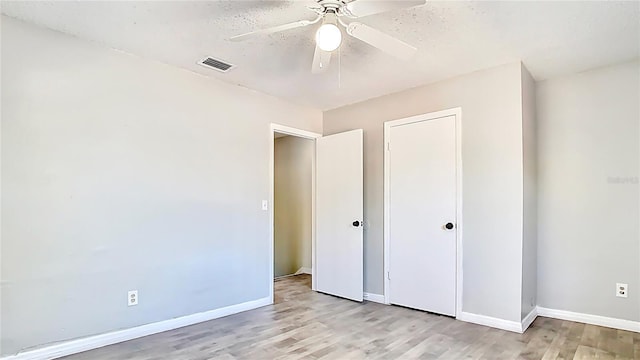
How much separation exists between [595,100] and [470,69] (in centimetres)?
123

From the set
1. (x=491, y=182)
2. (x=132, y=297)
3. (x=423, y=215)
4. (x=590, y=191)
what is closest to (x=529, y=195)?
(x=491, y=182)

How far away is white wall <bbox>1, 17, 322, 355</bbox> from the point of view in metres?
2.48

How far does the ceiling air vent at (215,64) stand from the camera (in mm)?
3166

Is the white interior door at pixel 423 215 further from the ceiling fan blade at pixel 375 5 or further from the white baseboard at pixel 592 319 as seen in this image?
the ceiling fan blade at pixel 375 5

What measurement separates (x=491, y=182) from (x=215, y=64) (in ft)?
9.00

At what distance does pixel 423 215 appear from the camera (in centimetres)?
377

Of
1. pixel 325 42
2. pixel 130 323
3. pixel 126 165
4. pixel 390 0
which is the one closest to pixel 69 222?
pixel 126 165

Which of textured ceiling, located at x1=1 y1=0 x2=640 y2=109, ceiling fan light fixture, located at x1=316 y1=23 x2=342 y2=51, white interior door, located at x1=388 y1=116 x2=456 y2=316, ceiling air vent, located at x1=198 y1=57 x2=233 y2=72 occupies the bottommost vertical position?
white interior door, located at x1=388 y1=116 x2=456 y2=316

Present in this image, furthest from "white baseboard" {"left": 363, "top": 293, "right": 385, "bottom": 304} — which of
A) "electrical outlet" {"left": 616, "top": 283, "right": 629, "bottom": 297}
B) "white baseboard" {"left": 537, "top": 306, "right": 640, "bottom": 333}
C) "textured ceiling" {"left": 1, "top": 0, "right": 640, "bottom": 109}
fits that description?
"textured ceiling" {"left": 1, "top": 0, "right": 640, "bottom": 109}

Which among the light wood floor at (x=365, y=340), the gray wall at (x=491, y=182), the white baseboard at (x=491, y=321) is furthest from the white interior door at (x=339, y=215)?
the white baseboard at (x=491, y=321)

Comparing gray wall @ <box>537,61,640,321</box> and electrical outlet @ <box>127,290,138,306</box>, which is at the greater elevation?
gray wall @ <box>537,61,640,321</box>

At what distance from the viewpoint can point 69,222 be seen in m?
2.67

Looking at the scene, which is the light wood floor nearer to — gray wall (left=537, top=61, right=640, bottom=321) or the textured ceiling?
gray wall (left=537, top=61, right=640, bottom=321)

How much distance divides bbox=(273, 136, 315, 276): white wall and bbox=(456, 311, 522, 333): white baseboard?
9.68 feet
